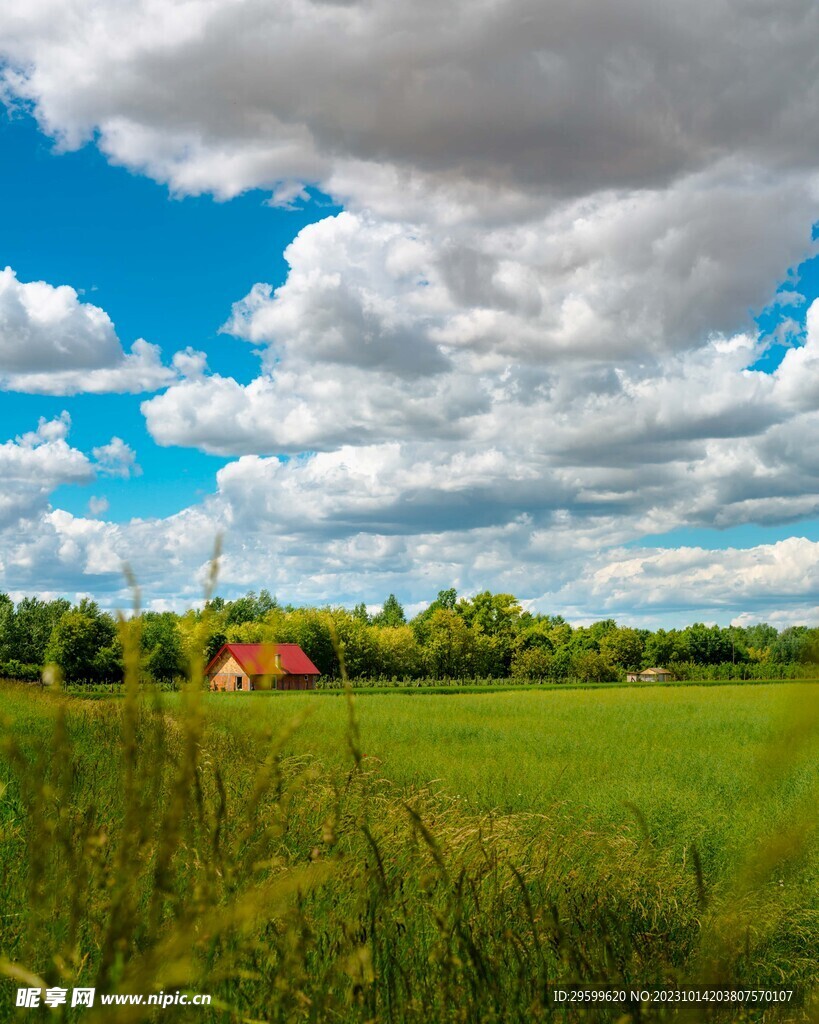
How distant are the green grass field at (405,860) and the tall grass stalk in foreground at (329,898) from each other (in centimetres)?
1

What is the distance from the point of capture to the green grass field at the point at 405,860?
3.51ft

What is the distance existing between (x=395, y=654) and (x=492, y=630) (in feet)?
49.0

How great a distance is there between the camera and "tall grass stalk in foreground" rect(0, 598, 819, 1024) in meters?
1.02

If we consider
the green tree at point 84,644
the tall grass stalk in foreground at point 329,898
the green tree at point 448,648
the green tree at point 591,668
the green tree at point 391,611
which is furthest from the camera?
the green tree at point 391,611

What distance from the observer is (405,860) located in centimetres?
570

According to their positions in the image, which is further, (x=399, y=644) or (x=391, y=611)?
(x=391, y=611)

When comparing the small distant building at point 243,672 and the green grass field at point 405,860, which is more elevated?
the green grass field at point 405,860

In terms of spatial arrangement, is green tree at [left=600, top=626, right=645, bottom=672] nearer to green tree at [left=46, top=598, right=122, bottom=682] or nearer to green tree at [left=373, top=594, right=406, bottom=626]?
green tree at [left=373, top=594, right=406, bottom=626]

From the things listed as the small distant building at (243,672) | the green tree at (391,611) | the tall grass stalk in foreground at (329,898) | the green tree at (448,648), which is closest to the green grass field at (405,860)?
the tall grass stalk in foreground at (329,898)

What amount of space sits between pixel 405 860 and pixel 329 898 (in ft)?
2.86

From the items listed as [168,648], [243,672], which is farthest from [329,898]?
[243,672]

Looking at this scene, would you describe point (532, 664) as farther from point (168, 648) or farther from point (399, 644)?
point (168, 648)

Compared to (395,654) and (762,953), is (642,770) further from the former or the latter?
(395,654)

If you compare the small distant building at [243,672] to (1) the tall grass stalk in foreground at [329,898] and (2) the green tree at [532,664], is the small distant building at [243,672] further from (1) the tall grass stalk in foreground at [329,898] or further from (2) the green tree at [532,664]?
(1) the tall grass stalk in foreground at [329,898]
